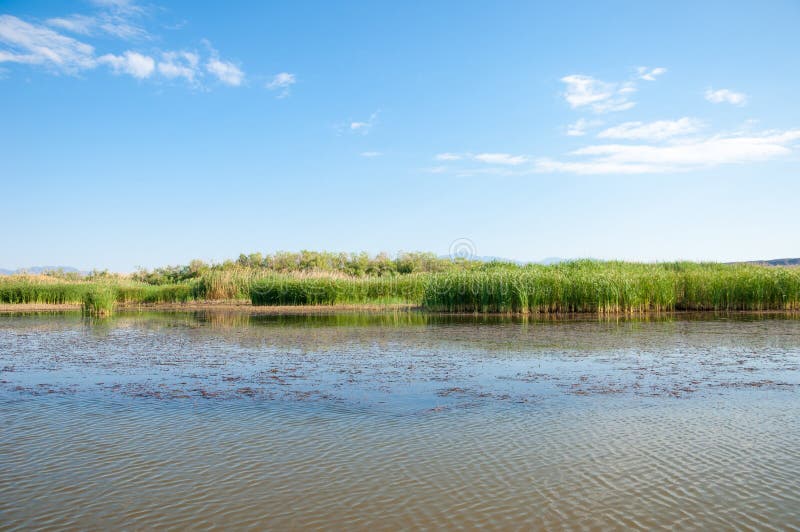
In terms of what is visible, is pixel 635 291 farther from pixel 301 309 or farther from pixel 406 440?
pixel 406 440

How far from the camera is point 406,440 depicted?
18.6ft

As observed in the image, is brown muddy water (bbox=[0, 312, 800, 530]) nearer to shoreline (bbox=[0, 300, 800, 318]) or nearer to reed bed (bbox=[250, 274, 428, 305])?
shoreline (bbox=[0, 300, 800, 318])

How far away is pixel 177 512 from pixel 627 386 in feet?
19.9

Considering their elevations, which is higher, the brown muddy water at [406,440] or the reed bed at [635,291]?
the reed bed at [635,291]

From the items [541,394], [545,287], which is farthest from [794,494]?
[545,287]

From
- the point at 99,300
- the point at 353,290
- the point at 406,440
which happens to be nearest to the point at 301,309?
the point at 353,290

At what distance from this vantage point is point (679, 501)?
4199mm

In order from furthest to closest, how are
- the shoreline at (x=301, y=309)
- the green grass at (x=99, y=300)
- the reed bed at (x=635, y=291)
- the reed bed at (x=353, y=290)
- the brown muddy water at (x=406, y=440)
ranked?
the reed bed at (x=353, y=290), the green grass at (x=99, y=300), the reed bed at (x=635, y=291), the shoreline at (x=301, y=309), the brown muddy water at (x=406, y=440)

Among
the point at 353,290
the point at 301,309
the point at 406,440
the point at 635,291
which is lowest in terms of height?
the point at 406,440

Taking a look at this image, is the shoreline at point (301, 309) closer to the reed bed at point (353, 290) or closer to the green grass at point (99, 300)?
the reed bed at point (353, 290)

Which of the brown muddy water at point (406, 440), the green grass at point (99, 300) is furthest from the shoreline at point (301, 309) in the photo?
the brown muddy water at point (406, 440)

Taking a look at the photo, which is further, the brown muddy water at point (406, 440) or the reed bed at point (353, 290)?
the reed bed at point (353, 290)

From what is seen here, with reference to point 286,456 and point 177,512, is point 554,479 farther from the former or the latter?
point 177,512

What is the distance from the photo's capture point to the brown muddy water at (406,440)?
4117 mm
